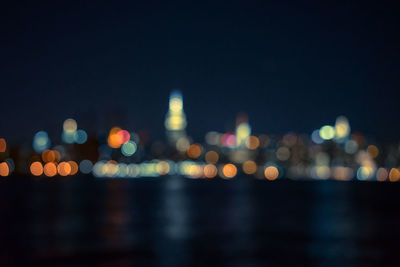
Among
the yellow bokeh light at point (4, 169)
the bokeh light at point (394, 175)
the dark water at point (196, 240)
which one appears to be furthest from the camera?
the yellow bokeh light at point (4, 169)

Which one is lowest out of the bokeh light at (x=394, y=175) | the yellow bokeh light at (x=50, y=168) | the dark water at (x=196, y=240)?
the dark water at (x=196, y=240)

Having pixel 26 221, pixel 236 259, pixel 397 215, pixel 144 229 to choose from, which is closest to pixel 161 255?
pixel 236 259

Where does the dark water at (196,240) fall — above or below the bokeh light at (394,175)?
below

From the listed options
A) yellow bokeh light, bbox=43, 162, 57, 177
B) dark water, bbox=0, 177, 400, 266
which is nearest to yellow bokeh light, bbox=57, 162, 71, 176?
yellow bokeh light, bbox=43, 162, 57, 177

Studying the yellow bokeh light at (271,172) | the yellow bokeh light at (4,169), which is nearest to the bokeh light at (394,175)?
the yellow bokeh light at (271,172)

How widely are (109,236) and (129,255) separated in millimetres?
2904

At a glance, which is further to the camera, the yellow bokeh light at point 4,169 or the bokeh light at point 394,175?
the yellow bokeh light at point 4,169

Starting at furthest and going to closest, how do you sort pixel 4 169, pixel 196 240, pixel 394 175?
pixel 4 169 → pixel 394 175 → pixel 196 240

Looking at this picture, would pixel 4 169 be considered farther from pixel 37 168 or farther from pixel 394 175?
pixel 394 175

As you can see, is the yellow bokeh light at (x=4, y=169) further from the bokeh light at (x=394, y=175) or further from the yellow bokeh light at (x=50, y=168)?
the bokeh light at (x=394, y=175)

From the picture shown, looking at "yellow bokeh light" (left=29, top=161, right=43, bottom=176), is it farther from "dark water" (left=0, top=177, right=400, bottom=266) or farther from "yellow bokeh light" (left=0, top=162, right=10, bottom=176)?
"dark water" (left=0, top=177, right=400, bottom=266)

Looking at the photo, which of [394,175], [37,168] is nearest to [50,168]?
[37,168]

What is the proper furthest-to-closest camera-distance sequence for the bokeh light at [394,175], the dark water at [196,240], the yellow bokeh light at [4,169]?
1. the yellow bokeh light at [4,169]
2. the bokeh light at [394,175]
3. the dark water at [196,240]

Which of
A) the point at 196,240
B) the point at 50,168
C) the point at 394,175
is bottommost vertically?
the point at 196,240
